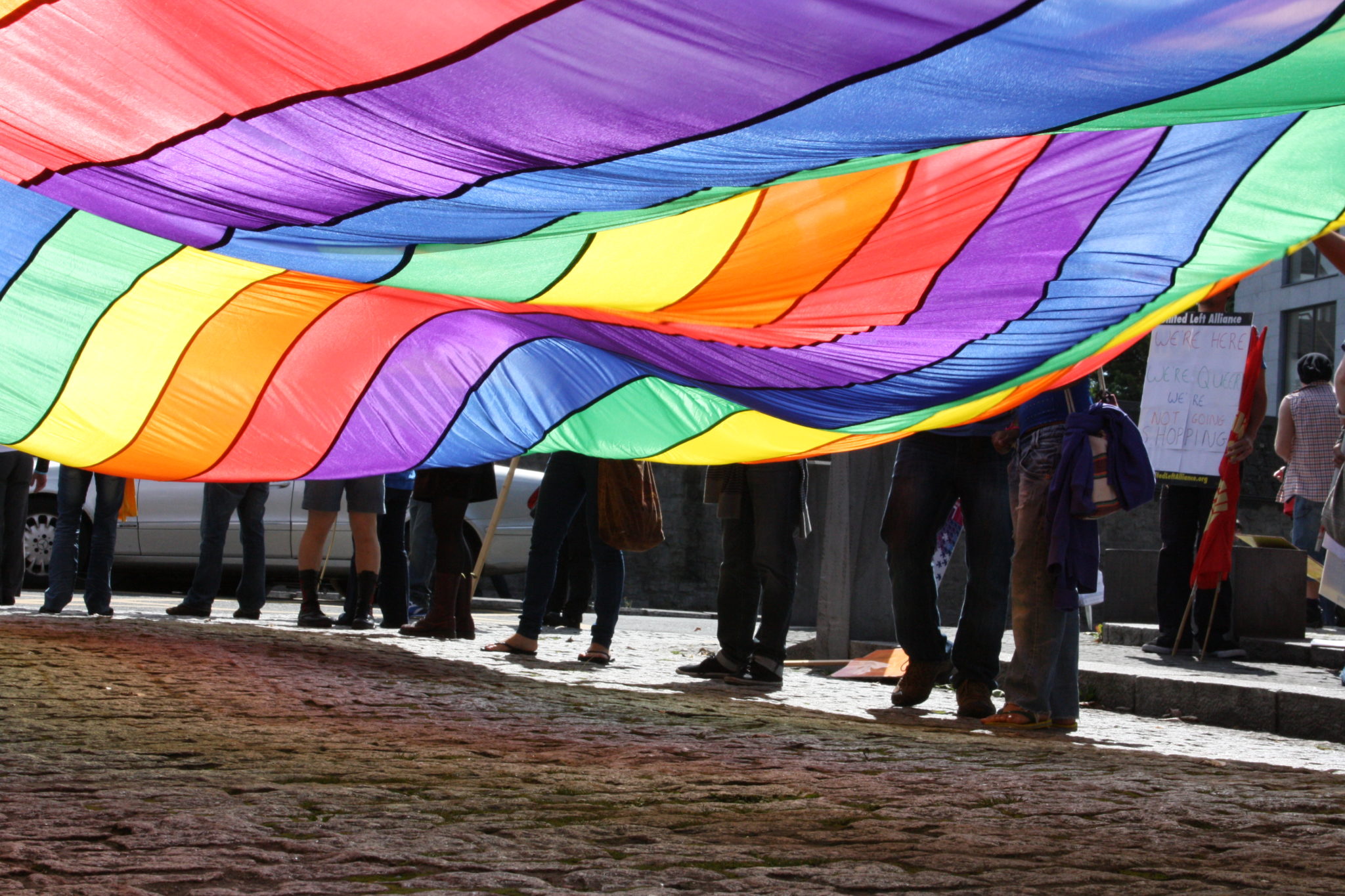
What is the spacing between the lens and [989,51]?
3006mm

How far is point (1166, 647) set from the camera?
311 inches

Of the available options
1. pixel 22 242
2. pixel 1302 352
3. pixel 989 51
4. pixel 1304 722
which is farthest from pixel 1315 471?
pixel 1302 352

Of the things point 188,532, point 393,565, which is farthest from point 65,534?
point 188,532

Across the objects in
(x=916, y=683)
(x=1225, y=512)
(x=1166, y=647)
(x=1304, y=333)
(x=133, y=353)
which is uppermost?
(x=1304, y=333)

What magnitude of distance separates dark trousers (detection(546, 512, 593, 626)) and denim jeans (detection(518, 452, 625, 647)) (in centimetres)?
136

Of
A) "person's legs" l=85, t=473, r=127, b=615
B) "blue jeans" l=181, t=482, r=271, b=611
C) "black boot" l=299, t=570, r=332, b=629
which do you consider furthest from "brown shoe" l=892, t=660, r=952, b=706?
"person's legs" l=85, t=473, r=127, b=615

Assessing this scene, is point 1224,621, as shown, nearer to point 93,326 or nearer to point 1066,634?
point 1066,634

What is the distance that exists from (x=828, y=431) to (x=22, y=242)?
3545mm

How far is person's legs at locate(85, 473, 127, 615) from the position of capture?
8227 millimetres

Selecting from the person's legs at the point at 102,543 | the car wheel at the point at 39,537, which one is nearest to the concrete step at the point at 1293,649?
the person's legs at the point at 102,543

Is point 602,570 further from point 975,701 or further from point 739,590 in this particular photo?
point 975,701

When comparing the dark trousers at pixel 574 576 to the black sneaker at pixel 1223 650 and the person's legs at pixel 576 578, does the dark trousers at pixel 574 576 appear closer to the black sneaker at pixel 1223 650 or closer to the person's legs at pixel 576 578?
the person's legs at pixel 576 578

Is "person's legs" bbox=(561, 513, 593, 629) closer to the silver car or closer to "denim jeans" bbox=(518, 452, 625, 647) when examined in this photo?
"denim jeans" bbox=(518, 452, 625, 647)

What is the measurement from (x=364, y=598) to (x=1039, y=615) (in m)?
Answer: 4.73
